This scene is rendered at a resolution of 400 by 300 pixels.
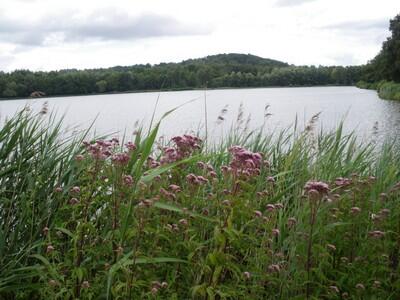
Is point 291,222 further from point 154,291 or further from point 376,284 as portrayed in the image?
point 154,291

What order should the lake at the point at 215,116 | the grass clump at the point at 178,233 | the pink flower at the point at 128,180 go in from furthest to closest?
the lake at the point at 215,116 < the pink flower at the point at 128,180 < the grass clump at the point at 178,233

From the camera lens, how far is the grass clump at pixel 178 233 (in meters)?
2.78

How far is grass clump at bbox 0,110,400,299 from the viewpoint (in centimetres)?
278

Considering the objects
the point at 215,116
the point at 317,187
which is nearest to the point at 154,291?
the point at 317,187

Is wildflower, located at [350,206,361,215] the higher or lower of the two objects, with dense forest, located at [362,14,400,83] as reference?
→ lower

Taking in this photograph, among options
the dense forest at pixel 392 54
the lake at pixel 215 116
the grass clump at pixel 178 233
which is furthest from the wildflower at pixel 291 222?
the dense forest at pixel 392 54

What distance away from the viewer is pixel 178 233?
3166 millimetres

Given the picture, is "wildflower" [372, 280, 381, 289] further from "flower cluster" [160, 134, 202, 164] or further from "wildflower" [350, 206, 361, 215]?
"flower cluster" [160, 134, 202, 164]

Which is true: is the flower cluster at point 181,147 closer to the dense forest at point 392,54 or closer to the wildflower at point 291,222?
the wildflower at point 291,222

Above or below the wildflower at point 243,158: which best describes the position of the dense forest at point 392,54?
above

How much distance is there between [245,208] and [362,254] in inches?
45.6

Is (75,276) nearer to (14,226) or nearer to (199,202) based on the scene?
(199,202)

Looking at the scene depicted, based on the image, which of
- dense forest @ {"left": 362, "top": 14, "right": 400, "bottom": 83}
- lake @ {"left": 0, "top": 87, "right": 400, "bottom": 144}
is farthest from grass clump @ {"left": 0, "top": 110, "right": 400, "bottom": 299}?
dense forest @ {"left": 362, "top": 14, "right": 400, "bottom": 83}

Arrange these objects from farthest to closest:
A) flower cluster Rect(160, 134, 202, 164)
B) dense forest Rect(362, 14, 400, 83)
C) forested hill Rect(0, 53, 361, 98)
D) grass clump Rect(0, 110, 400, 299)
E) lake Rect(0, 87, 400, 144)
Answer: dense forest Rect(362, 14, 400, 83)
forested hill Rect(0, 53, 361, 98)
lake Rect(0, 87, 400, 144)
flower cluster Rect(160, 134, 202, 164)
grass clump Rect(0, 110, 400, 299)
